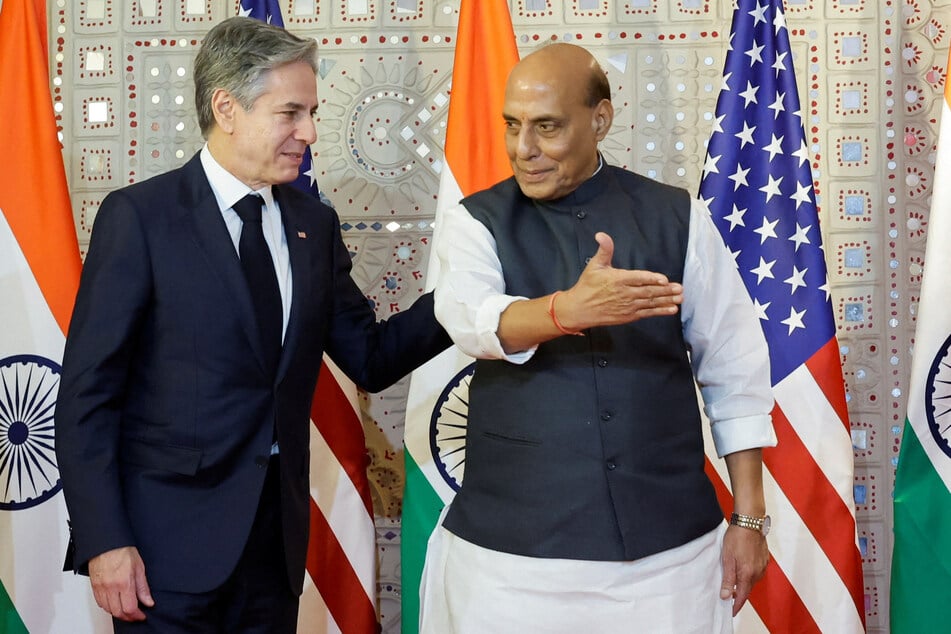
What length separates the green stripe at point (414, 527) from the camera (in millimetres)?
2930

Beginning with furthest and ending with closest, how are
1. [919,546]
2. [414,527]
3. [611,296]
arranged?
[414,527] < [919,546] < [611,296]

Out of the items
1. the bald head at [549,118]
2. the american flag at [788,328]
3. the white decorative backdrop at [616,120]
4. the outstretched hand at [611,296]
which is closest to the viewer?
the outstretched hand at [611,296]

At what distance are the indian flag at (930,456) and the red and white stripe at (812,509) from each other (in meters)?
0.13

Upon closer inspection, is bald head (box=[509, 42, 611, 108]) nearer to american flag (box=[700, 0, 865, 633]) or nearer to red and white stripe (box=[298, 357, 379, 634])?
american flag (box=[700, 0, 865, 633])

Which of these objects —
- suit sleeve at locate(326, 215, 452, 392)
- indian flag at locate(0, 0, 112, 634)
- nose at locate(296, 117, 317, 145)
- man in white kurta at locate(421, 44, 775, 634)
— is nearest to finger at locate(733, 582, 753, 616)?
man in white kurta at locate(421, 44, 775, 634)

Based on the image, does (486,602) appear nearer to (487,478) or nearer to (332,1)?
(487,478)

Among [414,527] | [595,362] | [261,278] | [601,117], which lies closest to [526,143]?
[601,117]

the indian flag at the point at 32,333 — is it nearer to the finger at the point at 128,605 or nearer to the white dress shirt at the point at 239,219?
the white dress shirt at the point at 239,219

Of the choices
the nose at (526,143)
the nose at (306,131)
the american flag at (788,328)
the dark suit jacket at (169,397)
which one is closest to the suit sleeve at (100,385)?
the dark suit jacket at (169,397)

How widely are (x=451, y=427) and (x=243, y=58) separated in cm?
124

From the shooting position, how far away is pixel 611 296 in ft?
5.34

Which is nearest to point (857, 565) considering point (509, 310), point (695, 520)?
point (695, 520)

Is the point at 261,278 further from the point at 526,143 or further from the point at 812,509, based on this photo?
the point at 812,509

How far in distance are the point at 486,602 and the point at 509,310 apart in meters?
0.53
